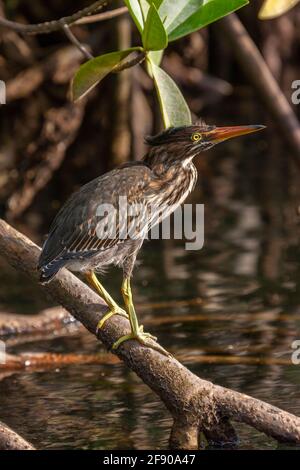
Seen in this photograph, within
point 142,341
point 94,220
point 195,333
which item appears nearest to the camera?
point 142,341

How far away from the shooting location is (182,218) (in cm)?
930

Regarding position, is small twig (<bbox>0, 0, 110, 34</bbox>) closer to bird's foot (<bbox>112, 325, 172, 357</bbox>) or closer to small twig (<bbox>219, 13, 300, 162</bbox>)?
bird's foot (<bbox>112, 325, 172, 357</bbox>)

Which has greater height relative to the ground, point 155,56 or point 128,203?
point 155,56

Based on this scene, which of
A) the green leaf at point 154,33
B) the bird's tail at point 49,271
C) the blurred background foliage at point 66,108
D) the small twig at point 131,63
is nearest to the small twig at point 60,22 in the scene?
the small twig at point 131,63

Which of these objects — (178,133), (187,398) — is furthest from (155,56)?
(187,398)

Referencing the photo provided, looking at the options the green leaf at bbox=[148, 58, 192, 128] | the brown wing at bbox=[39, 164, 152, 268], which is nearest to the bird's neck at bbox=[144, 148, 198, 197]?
the brown wing at bbox=[39, 164, 152, 268]

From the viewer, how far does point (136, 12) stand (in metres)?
4.37

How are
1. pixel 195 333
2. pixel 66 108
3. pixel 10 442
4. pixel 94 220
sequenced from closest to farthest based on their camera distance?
pixel 10 442 < pixel 94 220 < pixel 195 333 < pixel 66 108

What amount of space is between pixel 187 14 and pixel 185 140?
1.99ft

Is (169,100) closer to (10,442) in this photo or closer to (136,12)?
(136,12)

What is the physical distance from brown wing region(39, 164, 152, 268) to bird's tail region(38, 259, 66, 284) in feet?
0.35

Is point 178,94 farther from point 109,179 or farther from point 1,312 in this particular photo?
point 1,312

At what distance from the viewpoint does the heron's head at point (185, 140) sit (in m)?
4.86

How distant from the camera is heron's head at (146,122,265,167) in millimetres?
4863
